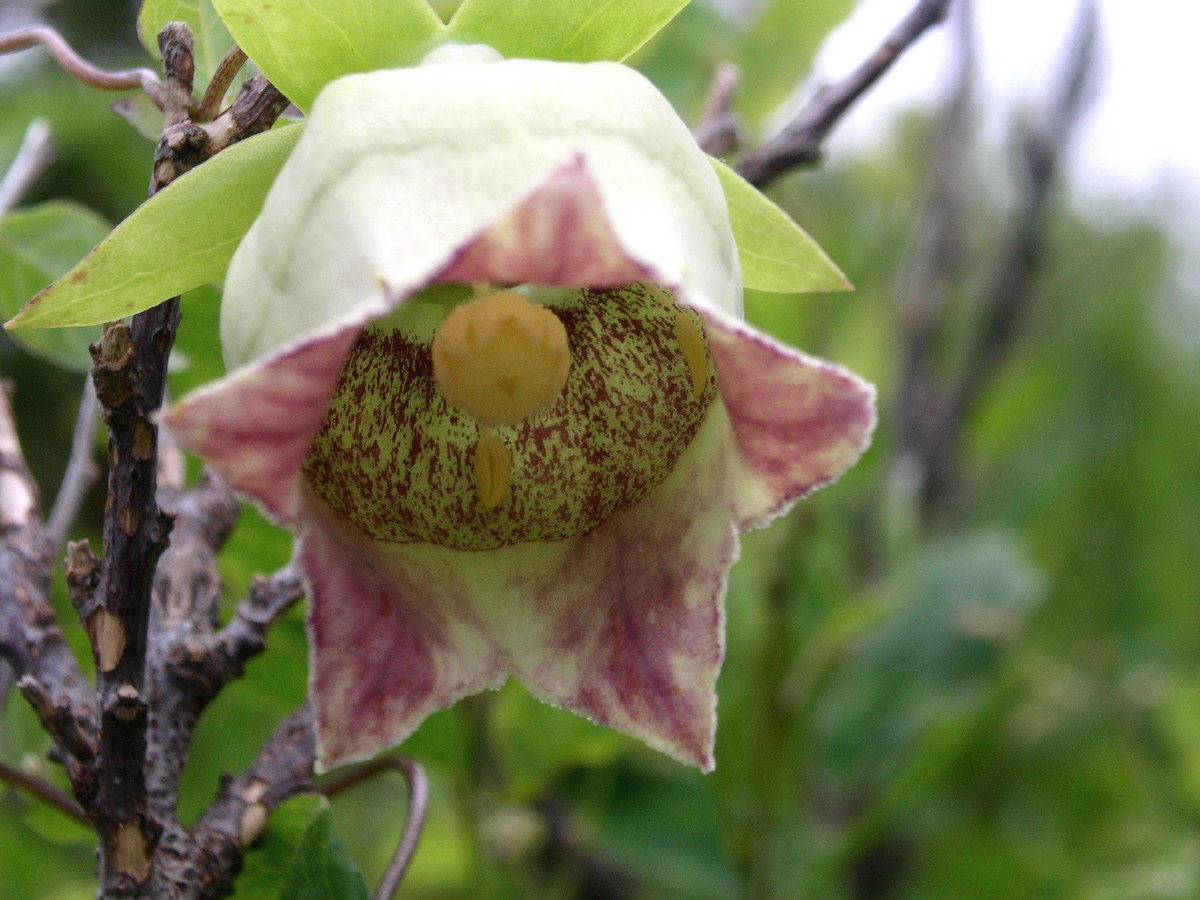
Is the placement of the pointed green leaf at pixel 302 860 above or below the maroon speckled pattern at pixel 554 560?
below

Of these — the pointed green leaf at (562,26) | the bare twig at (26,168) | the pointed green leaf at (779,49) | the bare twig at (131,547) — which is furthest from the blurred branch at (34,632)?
the pointed green leaf at (779,49)

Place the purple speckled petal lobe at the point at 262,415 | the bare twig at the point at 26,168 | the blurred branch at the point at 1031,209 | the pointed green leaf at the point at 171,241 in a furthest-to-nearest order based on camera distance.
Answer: the blurred branch at the point at 1031,209 < the bare twig at the point at 26,168 < the pointed green leaf at the point at 171,241 < the purple speckled petal lobe at the point at 262,415

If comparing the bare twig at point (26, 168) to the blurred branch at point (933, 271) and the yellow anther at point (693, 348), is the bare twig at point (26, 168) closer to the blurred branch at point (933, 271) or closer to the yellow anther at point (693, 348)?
the yellow anther at point (693, 348)

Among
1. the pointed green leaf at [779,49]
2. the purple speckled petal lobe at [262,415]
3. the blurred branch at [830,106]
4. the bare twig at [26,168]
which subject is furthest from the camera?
the pointed green leaf at [779,49]

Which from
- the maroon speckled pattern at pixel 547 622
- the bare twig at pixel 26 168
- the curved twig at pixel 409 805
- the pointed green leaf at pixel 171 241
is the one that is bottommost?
the curved twig at pixel 409 805

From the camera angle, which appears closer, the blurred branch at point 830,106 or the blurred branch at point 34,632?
the blurred branch at point 34,632

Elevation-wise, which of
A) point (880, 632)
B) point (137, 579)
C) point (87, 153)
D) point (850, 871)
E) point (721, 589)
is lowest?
point (850, 871)

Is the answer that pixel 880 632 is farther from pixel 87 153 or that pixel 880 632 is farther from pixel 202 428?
pixel 87 153

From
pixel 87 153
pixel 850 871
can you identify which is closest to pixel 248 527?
pixel 850 871

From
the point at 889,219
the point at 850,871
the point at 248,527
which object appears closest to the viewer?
the point at 248,527
